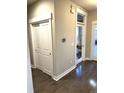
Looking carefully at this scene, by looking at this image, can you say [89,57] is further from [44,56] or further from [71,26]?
[44,56]

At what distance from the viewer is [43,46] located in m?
3.42

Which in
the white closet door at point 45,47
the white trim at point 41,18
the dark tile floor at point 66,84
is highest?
the white trim at point 41,18

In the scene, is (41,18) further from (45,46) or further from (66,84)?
(66,84)

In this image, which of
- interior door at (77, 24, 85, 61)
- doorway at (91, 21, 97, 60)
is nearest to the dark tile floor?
interior door at (77, 24, 85, 61)

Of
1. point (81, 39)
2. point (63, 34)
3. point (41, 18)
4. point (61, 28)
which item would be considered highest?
point (41, 18)

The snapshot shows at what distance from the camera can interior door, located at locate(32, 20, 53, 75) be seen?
3.10 metres

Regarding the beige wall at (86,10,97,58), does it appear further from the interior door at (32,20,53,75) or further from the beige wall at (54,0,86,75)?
the interior door at (32,20,53,75)

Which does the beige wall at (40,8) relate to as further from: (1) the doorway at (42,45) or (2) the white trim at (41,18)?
(1) the doorway at (42,45)

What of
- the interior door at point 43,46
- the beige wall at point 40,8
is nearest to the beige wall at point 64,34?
the beige wall at point 40,8

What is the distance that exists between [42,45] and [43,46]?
8 cm

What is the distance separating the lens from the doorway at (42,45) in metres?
3.09

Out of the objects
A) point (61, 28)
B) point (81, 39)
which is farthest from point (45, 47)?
point (81, 39)
